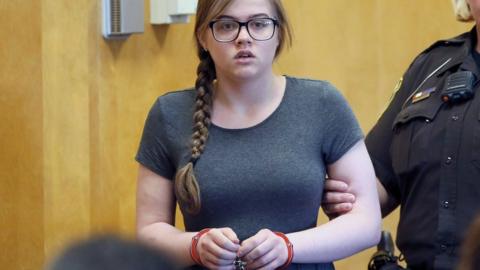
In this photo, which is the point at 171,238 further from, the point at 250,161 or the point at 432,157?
the point at 432,157

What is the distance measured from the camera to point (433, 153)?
81.4 inches

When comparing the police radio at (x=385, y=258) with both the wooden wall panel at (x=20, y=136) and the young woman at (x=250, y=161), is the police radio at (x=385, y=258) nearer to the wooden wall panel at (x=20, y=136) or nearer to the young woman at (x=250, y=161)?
the young woman at (x=250, y=161)

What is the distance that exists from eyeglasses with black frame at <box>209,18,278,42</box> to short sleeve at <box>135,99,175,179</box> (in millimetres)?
215

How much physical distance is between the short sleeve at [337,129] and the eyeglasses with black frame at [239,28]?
181 millimetres

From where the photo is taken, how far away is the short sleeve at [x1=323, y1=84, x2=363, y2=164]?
193 centimetres

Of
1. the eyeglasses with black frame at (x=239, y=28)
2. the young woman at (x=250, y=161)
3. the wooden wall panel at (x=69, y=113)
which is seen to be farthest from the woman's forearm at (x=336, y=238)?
the wooden wall panel at (x=69, y=113)

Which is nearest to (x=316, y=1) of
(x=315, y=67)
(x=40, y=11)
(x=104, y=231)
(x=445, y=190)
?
(x=315, y=67)

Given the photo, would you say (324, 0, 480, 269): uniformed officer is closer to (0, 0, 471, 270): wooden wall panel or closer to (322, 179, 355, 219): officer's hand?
(322, 179, 355, 219): officer's hand

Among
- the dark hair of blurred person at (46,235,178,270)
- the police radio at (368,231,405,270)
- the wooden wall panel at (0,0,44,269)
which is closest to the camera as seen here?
the dark hair of blurred person at (46,235,178,270)

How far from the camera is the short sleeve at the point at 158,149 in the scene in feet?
6.47

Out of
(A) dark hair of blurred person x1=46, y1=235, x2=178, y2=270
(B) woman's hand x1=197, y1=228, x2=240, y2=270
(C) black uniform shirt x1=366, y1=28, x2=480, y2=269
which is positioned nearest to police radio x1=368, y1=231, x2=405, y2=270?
(C) black uniform shirt x1=366, y1=28, x2=480, y2=269

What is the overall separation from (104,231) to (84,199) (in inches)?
87.9

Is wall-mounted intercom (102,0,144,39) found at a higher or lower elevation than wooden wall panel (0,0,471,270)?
higher

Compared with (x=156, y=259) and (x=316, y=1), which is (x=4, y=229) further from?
(x=156, y=259)
